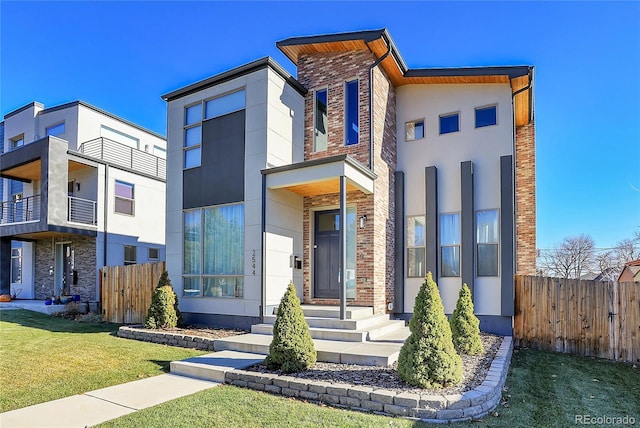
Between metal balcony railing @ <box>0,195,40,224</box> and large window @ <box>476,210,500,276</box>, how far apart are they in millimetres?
16880

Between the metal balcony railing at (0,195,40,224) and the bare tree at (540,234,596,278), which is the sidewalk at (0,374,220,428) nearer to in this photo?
the metal balcony railing at (0,195,40,224)

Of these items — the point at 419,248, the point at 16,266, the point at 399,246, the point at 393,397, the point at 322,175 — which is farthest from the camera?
the point at 16,266

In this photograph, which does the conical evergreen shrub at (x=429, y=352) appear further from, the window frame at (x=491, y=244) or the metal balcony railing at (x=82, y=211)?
the metal balcony railing at (x=82, y=211)

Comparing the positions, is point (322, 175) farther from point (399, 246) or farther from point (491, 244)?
point (491, 244)

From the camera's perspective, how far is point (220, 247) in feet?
35.7

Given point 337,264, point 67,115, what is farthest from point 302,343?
point 67,115

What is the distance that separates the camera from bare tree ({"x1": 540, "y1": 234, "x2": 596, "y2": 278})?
3150 centimetres

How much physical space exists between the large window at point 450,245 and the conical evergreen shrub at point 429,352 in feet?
16.9

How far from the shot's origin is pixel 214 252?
36.1 feet

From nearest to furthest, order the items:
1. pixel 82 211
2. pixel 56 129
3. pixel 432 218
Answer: pixel 432 218 < pixel 82 211 < pixel 56 129

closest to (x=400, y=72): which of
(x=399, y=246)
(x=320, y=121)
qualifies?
(x=320, y=121)

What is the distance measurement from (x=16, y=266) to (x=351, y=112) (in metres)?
18.1

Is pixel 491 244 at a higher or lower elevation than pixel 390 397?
higher

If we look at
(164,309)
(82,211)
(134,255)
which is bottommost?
(164,309)
